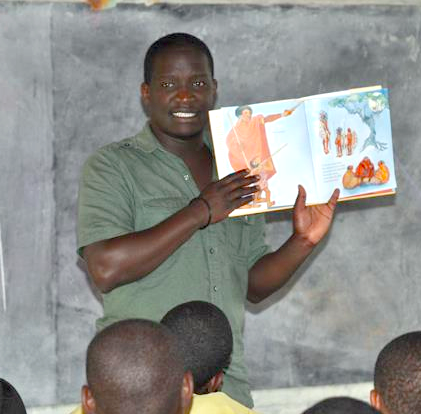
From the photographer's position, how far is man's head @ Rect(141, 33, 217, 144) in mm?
3234

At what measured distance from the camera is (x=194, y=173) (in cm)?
335

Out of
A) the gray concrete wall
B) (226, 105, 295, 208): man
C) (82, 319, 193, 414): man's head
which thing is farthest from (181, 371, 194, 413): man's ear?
the gray concrete wall

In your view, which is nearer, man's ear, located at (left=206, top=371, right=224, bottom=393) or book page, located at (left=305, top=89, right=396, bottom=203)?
man's ear, located at (left=206, top=371, right=224, bottom=393)

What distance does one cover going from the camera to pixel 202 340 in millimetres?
2936

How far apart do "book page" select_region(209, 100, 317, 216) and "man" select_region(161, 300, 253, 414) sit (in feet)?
1.41

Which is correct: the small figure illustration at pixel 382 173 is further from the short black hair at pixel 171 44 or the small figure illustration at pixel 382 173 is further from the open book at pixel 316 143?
the short black hair at pixel 171 44

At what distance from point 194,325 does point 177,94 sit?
76 centimetres

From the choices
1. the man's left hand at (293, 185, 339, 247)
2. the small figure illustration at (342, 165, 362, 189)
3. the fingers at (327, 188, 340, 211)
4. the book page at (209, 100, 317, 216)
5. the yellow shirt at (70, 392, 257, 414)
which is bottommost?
the yellow shirt at (70, 392, 257, 414)

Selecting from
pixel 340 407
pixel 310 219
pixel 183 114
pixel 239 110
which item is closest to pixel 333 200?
pixel 310 219

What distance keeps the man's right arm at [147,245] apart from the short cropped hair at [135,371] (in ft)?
2.27

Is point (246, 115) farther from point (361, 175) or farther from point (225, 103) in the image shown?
point (225, 103)

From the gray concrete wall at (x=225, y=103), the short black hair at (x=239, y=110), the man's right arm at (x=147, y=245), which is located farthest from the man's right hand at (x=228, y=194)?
the gray concrete wall at (x=225, y=103)

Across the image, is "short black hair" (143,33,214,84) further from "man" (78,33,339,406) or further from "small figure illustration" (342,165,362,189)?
"small figure illustration" (342,165,362,189)

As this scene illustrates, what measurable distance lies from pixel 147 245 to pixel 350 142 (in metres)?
0.85
